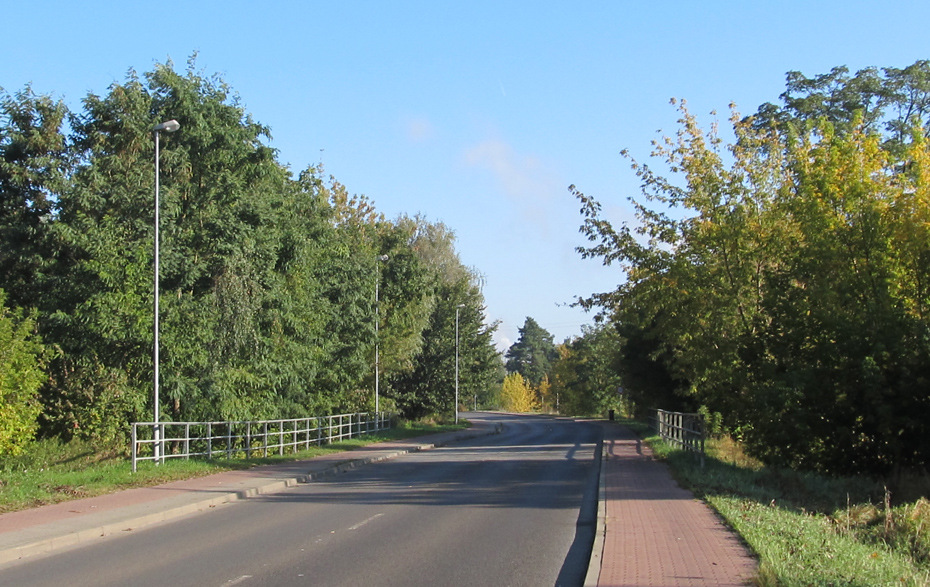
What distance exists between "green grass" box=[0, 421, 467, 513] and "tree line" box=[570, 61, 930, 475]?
1173cm

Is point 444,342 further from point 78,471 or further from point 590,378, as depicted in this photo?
point 78,471

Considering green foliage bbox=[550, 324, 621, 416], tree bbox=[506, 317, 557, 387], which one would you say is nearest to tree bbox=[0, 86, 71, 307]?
green foliage bbox=[550, 324, 621, 416]

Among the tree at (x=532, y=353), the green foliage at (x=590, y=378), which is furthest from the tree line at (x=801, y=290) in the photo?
the tree at (x=532, y=353)

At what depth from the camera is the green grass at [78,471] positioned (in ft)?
49.1

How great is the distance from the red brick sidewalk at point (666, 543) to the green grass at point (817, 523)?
286 mm

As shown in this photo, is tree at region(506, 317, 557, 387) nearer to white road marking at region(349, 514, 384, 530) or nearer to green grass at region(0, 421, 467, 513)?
green grass at region(0, 421, 467, 513)

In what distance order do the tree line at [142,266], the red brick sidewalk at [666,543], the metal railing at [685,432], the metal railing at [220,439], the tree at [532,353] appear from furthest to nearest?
the tree at [532,353]
the tree line at [142,266]
the metal railing at [685,432]
the metal railing at [220,439]
the red brick sidewalk at [666,543]

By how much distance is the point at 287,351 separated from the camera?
3152cm

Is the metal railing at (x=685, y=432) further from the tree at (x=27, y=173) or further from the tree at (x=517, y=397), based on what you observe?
the tree at (x=517, y=397)

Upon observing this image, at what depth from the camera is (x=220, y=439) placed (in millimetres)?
27359

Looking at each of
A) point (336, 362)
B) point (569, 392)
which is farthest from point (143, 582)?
point (569, 392)

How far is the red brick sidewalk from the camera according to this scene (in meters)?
8.38

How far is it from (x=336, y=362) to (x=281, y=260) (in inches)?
339

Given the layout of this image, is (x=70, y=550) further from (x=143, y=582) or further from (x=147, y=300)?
(x=147, y=300)
